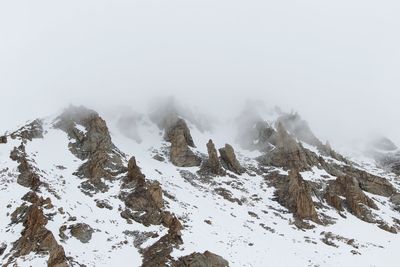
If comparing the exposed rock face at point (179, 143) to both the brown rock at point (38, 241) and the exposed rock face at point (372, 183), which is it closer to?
the exposed rock face at point (372, 183)

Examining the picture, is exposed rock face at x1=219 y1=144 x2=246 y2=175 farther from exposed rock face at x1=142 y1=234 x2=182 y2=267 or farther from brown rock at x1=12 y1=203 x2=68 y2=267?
brown rock at x1=12 y1=203 x2=68 y2=267

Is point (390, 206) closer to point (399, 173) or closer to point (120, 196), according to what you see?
point (399, 173)

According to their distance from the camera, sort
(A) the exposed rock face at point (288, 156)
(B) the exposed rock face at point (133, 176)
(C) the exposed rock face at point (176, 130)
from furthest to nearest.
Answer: (C) the exposed rock face at point (176, 130)
(A) the exposed rock face at point (288, 156)
(B) the exposed rock face at point (133, 176)

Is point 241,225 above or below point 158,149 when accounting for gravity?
below

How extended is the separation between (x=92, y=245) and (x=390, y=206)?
53.8 m

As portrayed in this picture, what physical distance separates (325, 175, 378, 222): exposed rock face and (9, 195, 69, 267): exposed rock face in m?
46.0

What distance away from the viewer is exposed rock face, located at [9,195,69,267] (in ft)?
153

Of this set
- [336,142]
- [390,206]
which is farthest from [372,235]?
[336,142]

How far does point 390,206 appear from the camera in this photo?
83.4 metres

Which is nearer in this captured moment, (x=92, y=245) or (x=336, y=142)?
(x=92, y=245)

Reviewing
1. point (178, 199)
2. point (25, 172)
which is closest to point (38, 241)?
point (25, 172)

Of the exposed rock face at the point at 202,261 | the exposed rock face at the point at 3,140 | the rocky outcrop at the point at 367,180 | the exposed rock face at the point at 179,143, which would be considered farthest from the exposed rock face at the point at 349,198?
the exposed rock face at the point at 3,140

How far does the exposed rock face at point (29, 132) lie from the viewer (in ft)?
244

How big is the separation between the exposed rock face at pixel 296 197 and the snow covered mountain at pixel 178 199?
182mm
